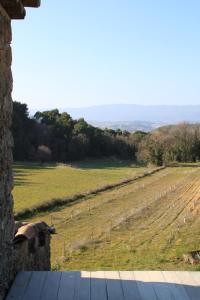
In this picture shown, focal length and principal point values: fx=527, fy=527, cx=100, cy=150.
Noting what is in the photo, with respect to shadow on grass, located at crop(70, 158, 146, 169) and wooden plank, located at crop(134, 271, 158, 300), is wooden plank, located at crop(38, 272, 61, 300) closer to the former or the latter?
wooden plank, located at crop(134, 271, 158, 300)

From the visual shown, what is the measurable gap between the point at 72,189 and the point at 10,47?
3388cm

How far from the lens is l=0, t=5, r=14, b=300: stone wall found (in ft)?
17.6

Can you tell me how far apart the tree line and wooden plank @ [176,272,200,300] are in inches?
2483

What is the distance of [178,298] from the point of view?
Answer: 5.48 m

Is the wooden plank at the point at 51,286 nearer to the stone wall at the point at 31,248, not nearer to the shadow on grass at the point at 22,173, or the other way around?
the stone wall at the point at 31,248

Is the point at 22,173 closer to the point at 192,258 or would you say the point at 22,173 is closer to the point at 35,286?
the point at 192,258

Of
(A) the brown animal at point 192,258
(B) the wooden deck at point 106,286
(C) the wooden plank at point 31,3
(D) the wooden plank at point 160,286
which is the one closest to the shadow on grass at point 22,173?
(A) the brown animal at point 192,258

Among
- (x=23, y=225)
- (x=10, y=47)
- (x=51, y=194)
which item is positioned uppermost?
(x=10, y=47)

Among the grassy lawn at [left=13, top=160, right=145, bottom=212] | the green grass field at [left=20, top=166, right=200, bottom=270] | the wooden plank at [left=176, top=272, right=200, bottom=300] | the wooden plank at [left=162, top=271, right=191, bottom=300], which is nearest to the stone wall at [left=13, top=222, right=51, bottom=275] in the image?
the wooden plank at [left=162, top=271, right=191, bottom=300]

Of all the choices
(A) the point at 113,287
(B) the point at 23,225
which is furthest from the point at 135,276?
(B) the point at 23,225

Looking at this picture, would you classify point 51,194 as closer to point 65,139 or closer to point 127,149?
point 65,139

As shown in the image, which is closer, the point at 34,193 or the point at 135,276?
the point at 135,276

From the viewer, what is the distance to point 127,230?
21.4m

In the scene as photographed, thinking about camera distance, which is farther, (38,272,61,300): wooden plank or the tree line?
the tree line
